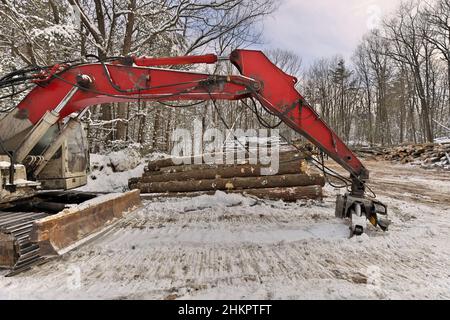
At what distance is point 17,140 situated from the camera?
407cm


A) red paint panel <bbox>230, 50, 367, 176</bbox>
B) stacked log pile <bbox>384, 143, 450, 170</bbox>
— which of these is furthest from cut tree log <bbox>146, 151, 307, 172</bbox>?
stacked log pile <bbox>384, 143, 450, 170</bbox>

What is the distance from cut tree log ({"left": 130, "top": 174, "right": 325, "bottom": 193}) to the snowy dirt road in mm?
1186

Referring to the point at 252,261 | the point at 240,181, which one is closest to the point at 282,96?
the point at 252,261

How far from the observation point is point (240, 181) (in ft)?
21.9

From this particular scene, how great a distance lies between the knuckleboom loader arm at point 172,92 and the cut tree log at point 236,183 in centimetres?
205

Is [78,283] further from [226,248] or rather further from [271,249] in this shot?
[271,249]

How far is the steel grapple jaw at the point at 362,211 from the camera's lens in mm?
3857

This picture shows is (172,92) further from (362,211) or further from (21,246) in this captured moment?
(362,211)

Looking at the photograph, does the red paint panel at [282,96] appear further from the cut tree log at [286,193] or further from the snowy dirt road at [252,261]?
the cut tree log at [286,193]

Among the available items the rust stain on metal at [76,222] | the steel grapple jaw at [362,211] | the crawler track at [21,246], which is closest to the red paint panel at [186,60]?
the rust stain on metal at [76,222]

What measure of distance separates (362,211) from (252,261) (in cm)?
196
